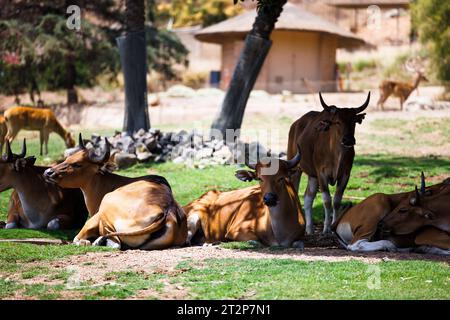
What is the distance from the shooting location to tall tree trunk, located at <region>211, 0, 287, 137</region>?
57.7 ft

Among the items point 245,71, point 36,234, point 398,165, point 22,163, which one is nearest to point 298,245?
point 36,234

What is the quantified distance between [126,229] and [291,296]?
313 cm

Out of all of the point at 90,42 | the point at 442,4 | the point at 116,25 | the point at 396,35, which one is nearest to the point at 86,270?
the point at 442,4

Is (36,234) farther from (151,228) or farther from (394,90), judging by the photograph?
(394,90)

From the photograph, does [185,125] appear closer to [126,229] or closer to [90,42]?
[90,42]

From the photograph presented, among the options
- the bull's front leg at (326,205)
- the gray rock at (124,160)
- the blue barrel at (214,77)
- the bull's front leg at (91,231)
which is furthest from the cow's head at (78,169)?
the blue barrel at (214,77)

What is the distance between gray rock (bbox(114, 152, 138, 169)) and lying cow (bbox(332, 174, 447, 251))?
8.06 meters

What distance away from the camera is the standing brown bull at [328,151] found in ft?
35.1

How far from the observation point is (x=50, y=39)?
105ft

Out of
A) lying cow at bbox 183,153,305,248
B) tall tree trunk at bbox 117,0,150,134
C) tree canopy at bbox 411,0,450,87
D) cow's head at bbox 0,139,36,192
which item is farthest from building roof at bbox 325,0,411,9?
lying cow at bbox 183,153,305,248

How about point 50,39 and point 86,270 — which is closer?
point 86,270

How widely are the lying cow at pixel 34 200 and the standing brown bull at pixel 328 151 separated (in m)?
3.09

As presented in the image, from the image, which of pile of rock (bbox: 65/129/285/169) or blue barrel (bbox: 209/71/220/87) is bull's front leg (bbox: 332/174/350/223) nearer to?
pile of rock (bbox: 65/129/285/169)

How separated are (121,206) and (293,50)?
2855 centimetres
